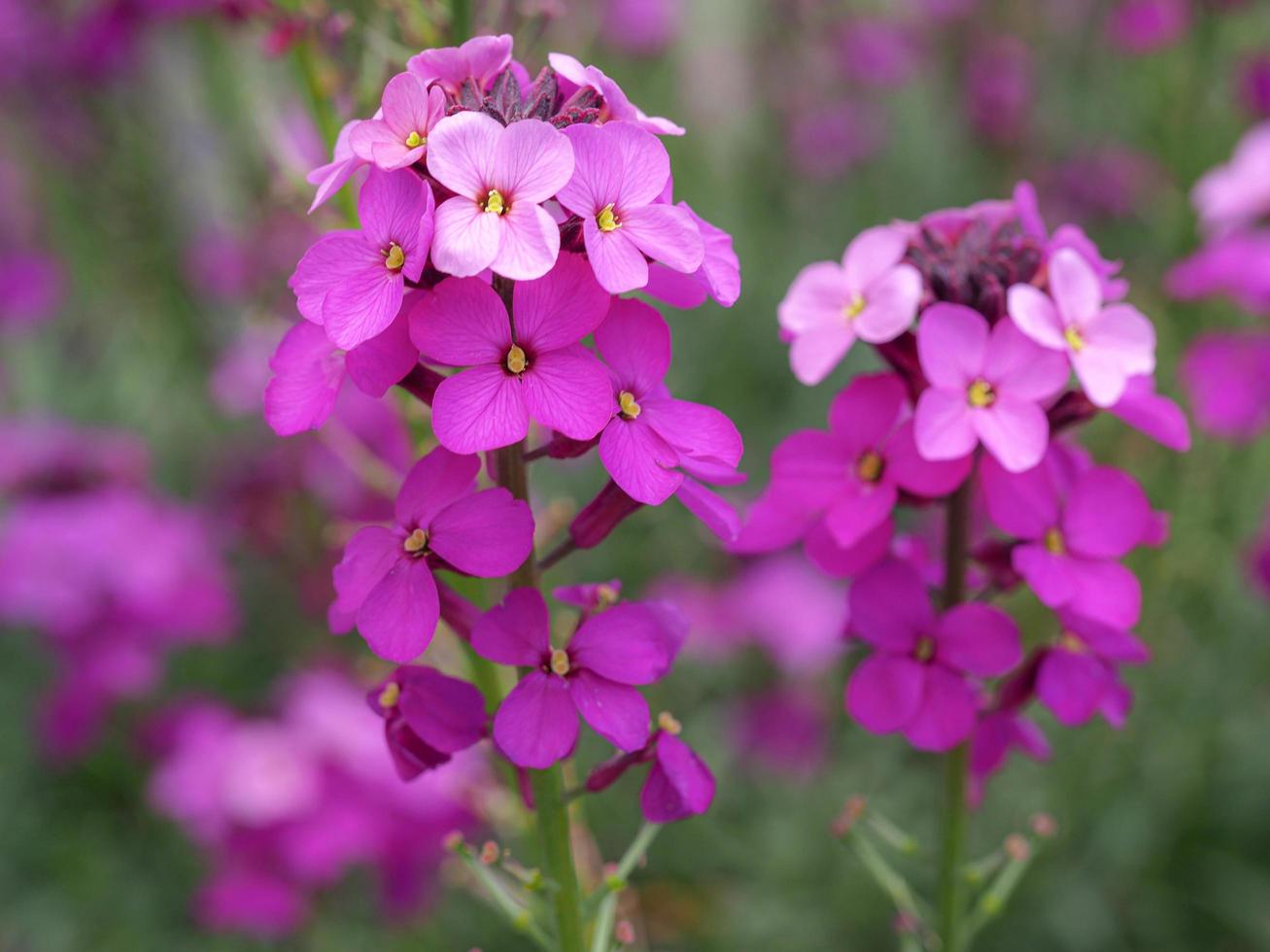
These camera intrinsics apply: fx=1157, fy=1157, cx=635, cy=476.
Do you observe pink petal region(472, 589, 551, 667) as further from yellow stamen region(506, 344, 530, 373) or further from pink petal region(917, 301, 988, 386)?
pink petal region(917, 301, 988, 386)

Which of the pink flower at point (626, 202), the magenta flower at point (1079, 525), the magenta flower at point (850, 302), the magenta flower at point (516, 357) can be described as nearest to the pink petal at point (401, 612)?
the magenta flower at point (516, 357)

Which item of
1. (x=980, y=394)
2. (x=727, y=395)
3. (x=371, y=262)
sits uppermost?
(x=371, y=262)

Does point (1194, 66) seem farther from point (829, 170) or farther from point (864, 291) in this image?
point (864, 291)

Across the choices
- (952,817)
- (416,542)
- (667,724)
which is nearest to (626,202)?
(416,542)

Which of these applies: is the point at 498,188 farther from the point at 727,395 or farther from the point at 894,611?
the point at 727,395

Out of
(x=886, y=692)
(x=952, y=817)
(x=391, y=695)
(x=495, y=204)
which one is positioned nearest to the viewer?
(x=495, y=204)

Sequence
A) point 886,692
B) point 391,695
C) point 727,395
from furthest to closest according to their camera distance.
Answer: point 727,395
point 886,692
point 391,695

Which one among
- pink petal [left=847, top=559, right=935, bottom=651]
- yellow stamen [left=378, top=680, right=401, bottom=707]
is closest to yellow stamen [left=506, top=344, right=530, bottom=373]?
yellow stamen [left=378, top=680, right=401, bottom=707]
